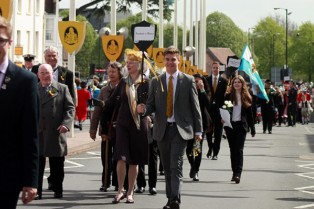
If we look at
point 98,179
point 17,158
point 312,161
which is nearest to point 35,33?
point 312,161

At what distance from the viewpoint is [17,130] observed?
6.50 meters

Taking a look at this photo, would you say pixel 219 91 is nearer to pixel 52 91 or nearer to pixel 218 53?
pixel 52 91

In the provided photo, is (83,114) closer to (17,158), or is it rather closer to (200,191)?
(200,191)

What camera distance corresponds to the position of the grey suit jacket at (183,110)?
1230cm

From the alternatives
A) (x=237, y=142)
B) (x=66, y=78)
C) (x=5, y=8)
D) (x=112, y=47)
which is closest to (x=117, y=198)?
(x=66, y=78)

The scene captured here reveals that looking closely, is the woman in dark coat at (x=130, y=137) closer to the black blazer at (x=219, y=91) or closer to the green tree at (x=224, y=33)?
the black blazer at (x=219, y=91)

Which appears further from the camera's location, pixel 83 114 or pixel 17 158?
pixel 83 114

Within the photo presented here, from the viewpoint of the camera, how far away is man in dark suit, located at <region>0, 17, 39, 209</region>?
640 cm

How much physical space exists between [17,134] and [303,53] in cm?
13595

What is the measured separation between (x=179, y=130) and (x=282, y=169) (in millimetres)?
8121

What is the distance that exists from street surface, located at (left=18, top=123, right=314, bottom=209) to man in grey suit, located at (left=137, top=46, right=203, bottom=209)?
777mm

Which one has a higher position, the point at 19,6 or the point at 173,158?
the point at 19,6

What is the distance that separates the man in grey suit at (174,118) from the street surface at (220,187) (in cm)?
78

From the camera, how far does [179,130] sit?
12203 mm
